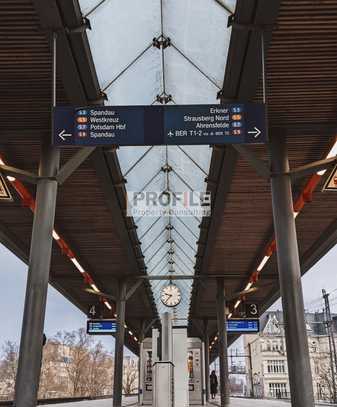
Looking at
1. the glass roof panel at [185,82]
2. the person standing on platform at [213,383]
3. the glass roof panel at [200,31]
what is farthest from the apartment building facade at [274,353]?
the glass roof panel at [200,31]

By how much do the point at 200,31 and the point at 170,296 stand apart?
17.3 metres

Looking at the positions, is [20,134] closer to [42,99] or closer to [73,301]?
[42,99]

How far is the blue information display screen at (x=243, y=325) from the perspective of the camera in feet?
92.4

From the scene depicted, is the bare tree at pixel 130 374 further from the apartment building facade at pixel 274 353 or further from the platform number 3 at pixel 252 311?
the platform number 3 at pixel 252 311

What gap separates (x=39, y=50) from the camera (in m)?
9.51

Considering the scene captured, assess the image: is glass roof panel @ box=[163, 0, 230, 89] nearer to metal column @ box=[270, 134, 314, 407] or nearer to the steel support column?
metal column @ box=[270, 134, 314, 407]

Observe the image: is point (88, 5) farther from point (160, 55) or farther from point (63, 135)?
point (160, 55)

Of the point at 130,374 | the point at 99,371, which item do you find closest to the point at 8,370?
the point at 99,371

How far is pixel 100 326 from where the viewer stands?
2845 cm

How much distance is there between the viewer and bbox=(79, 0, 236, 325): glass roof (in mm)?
9398

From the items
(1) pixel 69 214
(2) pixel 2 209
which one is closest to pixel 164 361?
(1) pixel 69 214

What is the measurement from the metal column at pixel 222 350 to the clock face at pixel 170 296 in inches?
100

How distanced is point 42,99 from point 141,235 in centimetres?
1067

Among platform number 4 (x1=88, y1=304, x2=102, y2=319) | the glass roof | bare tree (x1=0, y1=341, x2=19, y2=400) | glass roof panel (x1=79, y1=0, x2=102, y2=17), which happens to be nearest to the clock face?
platform number 4 (x1=88, y1=304, x2=102, y2=319)
